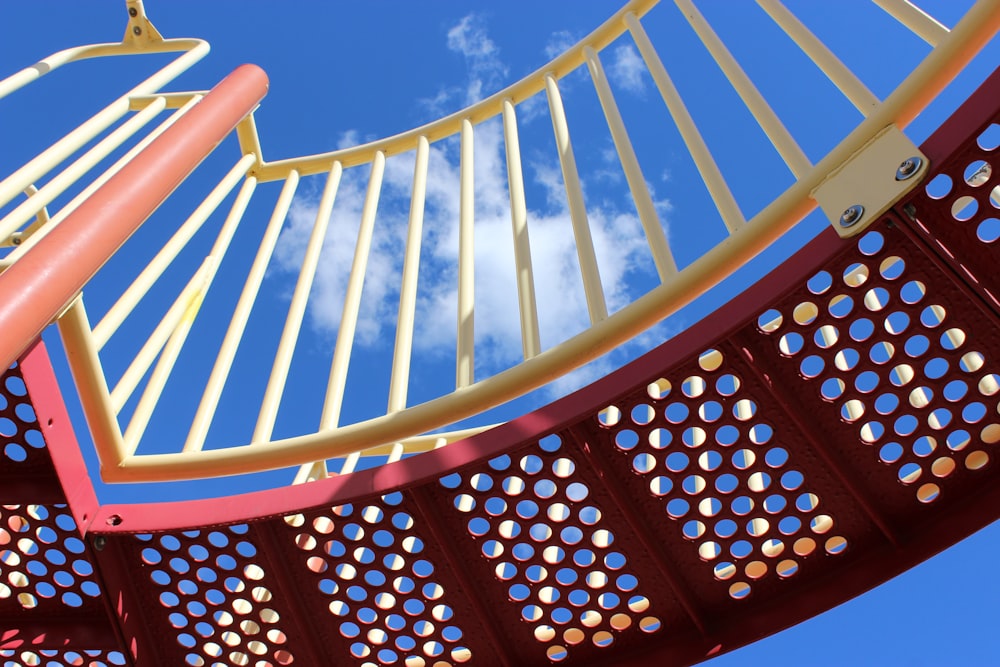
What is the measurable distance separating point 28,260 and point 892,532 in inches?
146

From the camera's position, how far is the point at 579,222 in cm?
507

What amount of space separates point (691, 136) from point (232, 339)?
2.84 m

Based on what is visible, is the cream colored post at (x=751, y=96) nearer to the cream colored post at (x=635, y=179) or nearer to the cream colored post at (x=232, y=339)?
the cream colored post at (x=635, y=179)

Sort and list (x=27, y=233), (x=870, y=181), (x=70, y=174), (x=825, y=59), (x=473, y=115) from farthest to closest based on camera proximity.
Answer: (x=473, y=115) < (x=27, y=233) < (x=70, y=174) < (x=825, y=59) < (x=870, y=181)

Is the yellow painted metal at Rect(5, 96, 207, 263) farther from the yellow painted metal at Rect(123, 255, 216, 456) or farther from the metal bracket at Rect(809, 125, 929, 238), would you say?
the metal bracket at Rect(809, 125, 929, 238)

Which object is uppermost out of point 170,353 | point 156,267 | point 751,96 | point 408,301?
point 156,267

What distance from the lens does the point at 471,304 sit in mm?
5172

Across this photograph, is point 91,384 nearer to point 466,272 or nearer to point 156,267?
point 156,267

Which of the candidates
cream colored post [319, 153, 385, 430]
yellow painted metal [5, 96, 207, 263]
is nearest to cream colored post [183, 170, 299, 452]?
cream colored post [319, 153, 385, 430]

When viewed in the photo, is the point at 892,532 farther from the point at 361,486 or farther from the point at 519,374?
the point at 361,486

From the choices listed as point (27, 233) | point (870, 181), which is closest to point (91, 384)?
point (27, 233)

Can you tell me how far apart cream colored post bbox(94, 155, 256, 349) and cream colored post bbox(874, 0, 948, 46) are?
416cm

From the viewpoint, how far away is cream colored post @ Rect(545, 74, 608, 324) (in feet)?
15.1

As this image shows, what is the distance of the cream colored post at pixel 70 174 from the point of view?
182 inches
